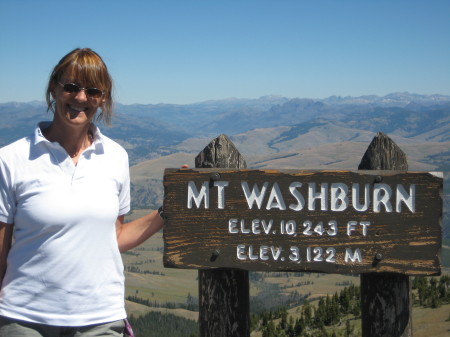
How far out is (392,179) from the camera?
181 inches

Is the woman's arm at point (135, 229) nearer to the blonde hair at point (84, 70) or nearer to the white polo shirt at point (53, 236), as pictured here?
the white polo shirt at point (53, 236)

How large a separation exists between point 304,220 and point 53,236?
7.23ft

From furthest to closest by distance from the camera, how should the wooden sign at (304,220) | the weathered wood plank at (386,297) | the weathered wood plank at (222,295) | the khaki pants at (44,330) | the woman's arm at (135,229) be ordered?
the weathered wood plank at (222,295) < the woman's arm at (135,229) < the weathered wood plank at (386,297) < the wooden sign at (304,220) < the khaki pants at (44,330)

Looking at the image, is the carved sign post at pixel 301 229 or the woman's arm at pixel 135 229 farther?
the woman's arm at pixel 135 229

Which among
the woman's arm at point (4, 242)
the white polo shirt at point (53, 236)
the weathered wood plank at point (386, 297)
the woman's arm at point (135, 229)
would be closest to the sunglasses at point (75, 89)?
the white polo shirt at point (53, 236)

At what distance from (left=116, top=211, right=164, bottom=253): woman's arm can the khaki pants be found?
100 cm

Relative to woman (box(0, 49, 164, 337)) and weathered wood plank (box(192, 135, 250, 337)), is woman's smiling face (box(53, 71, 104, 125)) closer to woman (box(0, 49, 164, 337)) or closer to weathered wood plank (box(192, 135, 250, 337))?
woman (box(0, 49, 164, 337))

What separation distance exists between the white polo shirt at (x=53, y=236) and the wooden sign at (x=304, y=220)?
3.38ft

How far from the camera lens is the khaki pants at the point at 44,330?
387 centimetres

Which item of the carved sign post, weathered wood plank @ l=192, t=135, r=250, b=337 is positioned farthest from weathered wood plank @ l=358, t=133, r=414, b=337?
weathered wood plank @ l=192, t=135, r=250, b=337

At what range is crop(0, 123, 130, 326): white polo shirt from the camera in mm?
3871

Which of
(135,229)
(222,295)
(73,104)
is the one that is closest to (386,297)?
(222,295)

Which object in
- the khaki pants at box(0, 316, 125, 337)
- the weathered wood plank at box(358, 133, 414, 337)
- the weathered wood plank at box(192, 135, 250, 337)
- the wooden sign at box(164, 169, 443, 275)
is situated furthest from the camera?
the weathered wood plank at box(192, 135, 250, 337)

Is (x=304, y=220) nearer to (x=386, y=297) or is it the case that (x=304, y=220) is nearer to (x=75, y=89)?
(x=386, y=297)
